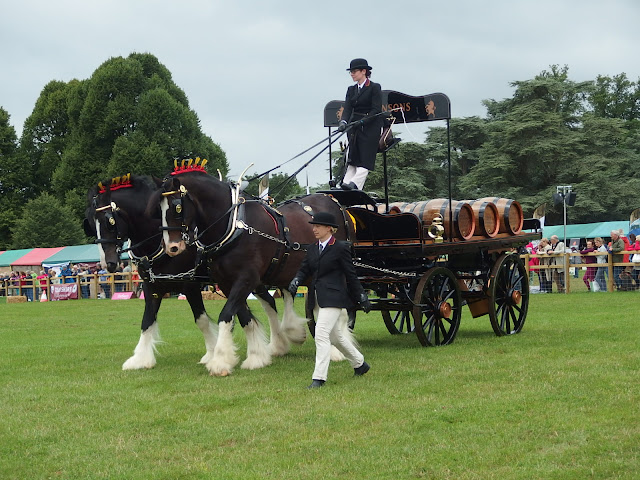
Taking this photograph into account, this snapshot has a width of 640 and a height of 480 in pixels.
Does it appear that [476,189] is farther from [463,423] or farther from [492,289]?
[463,423]

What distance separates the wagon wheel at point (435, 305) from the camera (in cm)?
1091

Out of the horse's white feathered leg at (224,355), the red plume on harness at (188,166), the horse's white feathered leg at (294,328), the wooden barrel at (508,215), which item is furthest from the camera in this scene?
the wooden barrel at (508,215)

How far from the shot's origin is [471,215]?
12.1m

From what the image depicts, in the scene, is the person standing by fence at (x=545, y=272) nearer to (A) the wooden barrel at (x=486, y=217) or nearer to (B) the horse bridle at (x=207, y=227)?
(A) the wooden barrel at (x=486, y=217)

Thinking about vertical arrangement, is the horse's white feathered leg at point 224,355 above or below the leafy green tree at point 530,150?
below

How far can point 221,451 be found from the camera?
5926mm

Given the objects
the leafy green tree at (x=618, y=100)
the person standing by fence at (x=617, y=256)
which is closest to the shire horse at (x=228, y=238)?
the person standing by fence at (x=617, y=256)

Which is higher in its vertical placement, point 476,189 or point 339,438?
point 476,189

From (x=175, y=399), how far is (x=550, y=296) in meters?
15.9

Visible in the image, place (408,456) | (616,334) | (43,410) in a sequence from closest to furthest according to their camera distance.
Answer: (408,456)
(43,410)
(616,334)

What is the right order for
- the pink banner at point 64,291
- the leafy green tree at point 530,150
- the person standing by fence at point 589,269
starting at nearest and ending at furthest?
1. the person standing by fence at point 589,269
2. the pink banner at point 64,291
3. the leafy green tree at point 530,150

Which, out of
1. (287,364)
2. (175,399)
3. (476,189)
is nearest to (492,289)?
(287,364)

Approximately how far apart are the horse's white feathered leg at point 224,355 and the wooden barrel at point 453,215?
3.46m

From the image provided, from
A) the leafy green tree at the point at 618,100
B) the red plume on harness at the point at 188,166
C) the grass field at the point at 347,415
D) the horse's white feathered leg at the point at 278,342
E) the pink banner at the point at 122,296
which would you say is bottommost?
the pink banner at the point at 122,296
